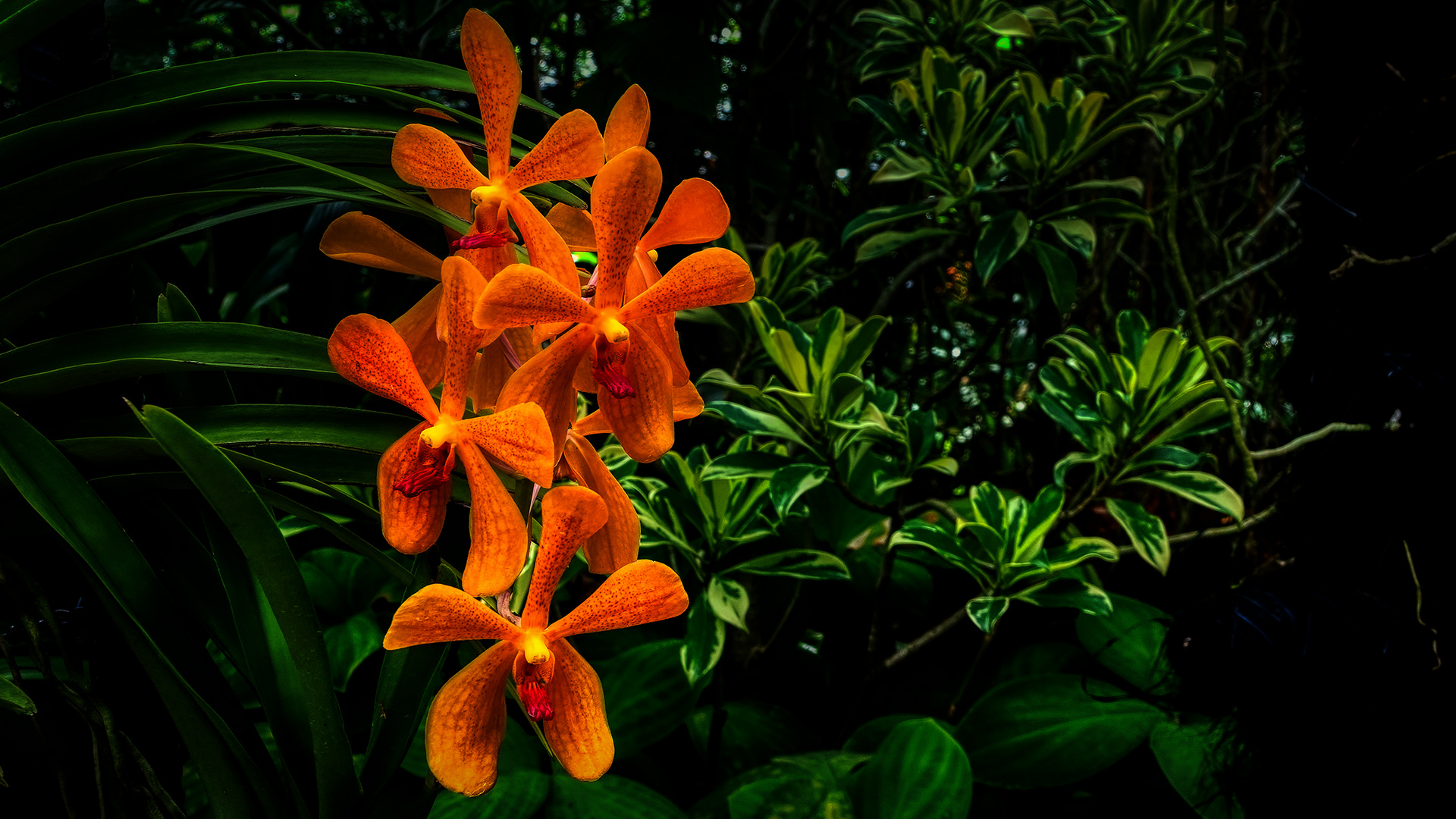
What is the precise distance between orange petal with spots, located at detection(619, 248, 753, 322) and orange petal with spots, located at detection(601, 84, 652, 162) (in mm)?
94

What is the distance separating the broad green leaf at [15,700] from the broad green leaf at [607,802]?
0.43 m

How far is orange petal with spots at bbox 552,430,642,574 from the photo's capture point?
0.38 meters

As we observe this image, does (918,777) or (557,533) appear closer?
(557,533)

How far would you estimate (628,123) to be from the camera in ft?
1.27

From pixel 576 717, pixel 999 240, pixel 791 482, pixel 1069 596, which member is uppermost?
pixel 999 240

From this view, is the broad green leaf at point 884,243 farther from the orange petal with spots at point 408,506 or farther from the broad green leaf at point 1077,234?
the orange petal with spots at point 408,506

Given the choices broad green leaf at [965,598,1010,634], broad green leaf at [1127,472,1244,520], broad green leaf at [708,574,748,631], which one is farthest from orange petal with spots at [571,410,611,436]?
broad green leaf at [1127,472,1244,520]

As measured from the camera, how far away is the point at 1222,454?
152cm

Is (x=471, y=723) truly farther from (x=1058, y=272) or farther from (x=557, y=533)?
(x=1058, y=272)

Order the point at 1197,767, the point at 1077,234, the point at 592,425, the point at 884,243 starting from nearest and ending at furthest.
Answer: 1. the point at 592,425
2. the point at 1197,767
3. the point at 1077,234
4. the point at 884,243

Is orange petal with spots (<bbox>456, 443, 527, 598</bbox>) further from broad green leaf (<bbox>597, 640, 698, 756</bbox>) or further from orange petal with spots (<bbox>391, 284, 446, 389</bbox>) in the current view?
broad green leaf (<bbox>597, 640, 698, 756</bbox>)

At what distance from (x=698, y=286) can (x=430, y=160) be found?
0.14 meters

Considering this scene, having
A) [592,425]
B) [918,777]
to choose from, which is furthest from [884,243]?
[592,425]

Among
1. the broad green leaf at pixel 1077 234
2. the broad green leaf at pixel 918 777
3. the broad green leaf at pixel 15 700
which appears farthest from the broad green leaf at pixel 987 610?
the broad green leaf at pixel 15 700
